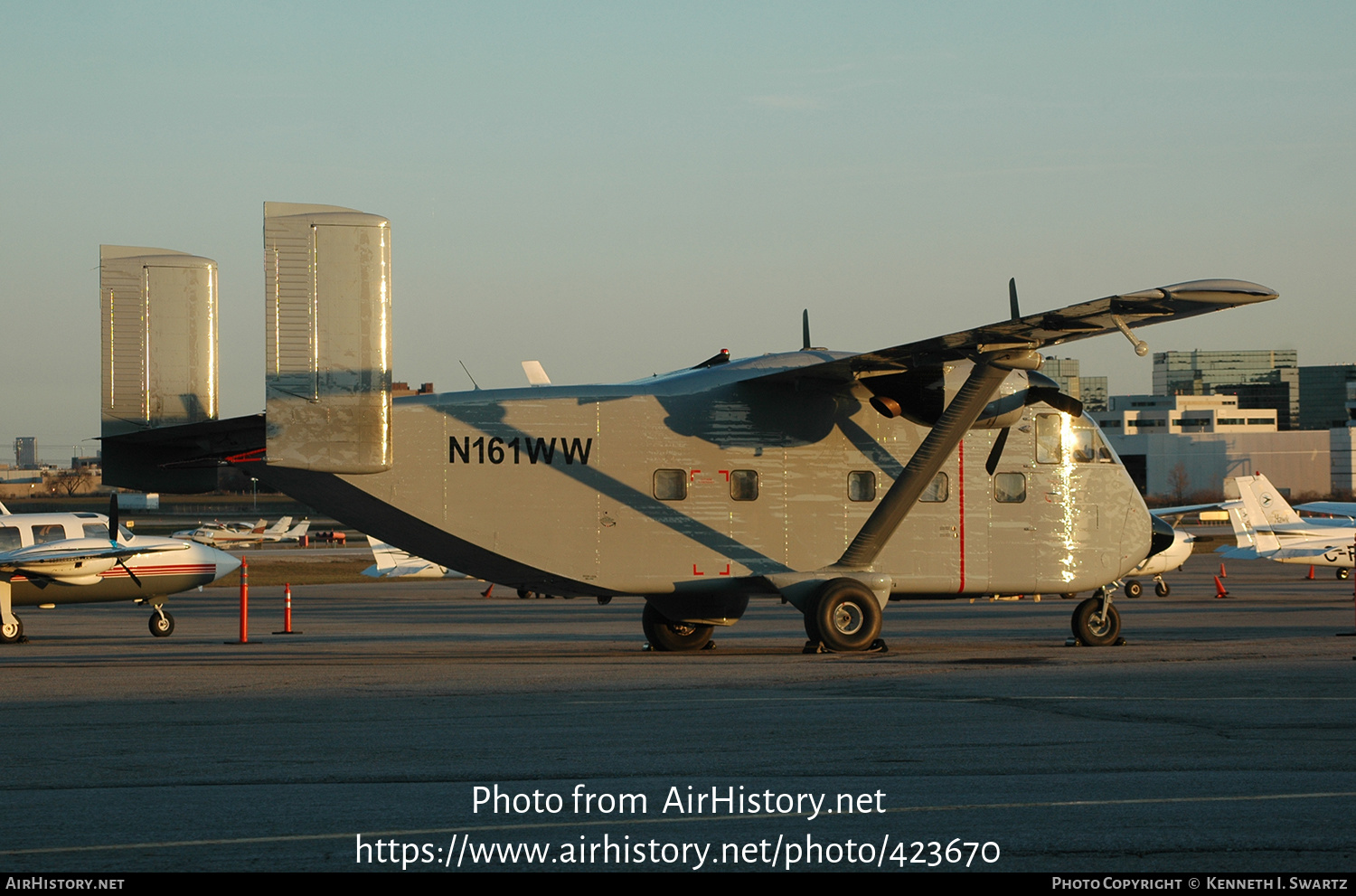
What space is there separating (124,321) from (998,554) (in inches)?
492

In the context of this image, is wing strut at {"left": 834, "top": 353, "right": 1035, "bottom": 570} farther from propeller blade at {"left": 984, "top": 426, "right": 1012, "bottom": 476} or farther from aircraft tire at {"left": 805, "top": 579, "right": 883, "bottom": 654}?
propeller blade at {"left": 984, "top": 426, "right": 1012, "bottom": 476}

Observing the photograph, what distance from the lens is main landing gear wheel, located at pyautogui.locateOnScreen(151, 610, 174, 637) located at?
2331cm

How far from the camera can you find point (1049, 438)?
18281 mm

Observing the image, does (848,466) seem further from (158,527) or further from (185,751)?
(158,527)

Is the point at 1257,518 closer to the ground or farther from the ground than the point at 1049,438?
closer to the ground

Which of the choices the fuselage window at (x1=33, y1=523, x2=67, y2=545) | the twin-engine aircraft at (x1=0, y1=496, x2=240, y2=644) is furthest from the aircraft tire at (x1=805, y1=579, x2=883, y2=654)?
the fuselage window at (x1=33, y1=523, x2=67, y2=545)

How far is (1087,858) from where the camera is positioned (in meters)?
6.00

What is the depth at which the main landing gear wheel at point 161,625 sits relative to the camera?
2331 cm

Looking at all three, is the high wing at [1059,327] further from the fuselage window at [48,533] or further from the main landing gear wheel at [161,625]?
the fuselage window at [48,533]

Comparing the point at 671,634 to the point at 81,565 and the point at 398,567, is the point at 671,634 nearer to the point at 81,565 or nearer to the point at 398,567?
the point at 81,565

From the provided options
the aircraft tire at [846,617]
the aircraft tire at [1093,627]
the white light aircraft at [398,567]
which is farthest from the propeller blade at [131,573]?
the aircraft tire at [1093,627]

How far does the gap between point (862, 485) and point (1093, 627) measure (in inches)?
158

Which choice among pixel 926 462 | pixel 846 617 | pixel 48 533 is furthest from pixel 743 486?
pixel 48 533

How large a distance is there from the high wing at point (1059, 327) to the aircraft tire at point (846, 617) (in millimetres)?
2878
